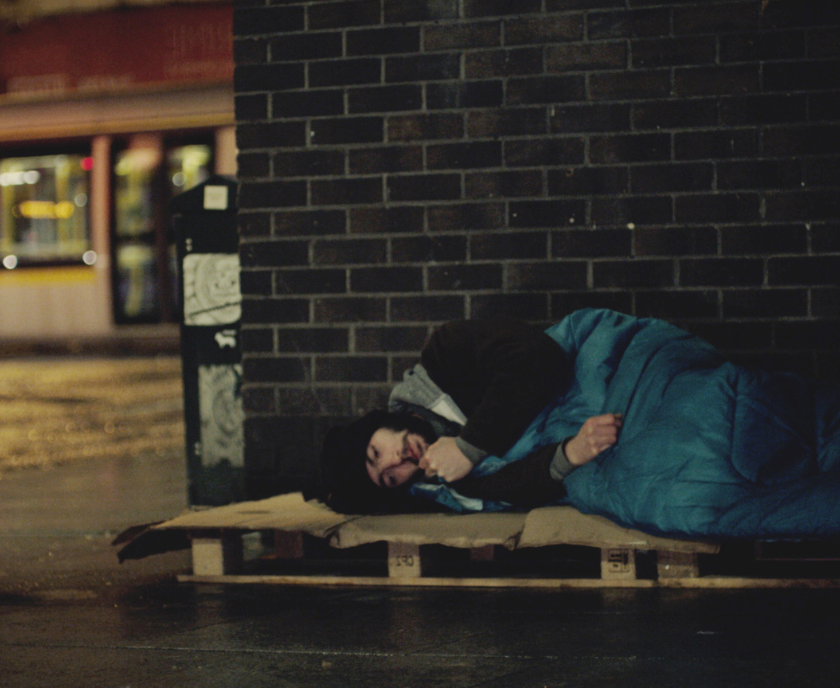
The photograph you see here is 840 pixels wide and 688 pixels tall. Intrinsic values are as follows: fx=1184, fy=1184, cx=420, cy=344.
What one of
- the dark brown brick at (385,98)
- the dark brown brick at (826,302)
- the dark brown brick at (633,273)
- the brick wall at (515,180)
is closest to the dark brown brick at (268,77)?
the brick wall at (515,180)

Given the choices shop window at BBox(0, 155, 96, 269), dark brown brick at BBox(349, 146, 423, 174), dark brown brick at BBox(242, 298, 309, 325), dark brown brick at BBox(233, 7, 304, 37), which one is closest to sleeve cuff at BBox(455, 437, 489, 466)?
dark brown brick at BBox(242, 298, 309, 325)

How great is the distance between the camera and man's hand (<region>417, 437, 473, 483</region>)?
13.6 feet

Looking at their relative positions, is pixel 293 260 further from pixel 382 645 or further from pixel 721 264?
pixel 382 645

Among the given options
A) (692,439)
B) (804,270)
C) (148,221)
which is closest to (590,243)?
(804,270)

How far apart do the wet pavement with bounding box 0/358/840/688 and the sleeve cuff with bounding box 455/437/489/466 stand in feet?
1.49

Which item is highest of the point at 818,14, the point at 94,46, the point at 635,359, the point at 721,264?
the point at 94,46

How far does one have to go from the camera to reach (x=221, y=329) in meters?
5.69

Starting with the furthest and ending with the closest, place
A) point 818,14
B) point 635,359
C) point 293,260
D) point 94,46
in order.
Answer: point 94,46, point 293,260, point 818,14, point 635,359

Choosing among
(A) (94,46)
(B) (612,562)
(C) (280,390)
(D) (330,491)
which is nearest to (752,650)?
(B) (612,562)

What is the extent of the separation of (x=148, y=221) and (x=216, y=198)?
14678 mm

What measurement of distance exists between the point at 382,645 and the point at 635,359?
4.97 ft

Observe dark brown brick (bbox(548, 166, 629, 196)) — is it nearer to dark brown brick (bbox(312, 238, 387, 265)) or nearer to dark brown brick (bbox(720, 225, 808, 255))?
dark brown brick (bbox(720, 225, 808, 255))

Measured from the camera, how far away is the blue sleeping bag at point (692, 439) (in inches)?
143

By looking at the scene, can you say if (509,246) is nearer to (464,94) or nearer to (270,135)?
(464,94)
